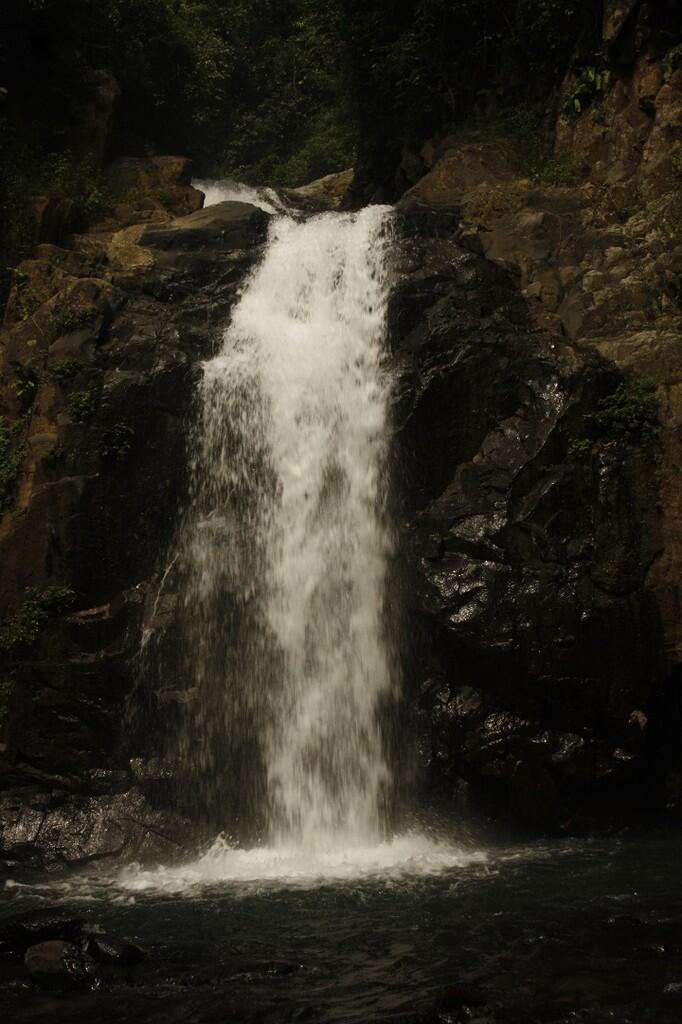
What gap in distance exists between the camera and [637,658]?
12.2 meters

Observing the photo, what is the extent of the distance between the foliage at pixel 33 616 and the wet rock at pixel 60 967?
19.4 ft

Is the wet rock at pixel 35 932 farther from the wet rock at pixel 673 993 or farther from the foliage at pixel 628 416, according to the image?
the foliage at pixel 628 416

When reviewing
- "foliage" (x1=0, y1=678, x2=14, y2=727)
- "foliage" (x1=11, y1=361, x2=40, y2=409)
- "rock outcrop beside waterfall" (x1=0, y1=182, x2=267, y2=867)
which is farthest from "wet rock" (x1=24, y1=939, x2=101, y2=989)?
"foliage" (x1=11, y1=361, x2=40, y2=409)

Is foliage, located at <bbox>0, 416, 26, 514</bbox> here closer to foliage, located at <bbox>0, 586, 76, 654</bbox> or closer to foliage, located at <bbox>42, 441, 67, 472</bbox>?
foliage, located at <bbox>42, 441, 67, 472</bbox>

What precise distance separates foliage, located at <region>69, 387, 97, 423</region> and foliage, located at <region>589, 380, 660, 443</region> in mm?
7151

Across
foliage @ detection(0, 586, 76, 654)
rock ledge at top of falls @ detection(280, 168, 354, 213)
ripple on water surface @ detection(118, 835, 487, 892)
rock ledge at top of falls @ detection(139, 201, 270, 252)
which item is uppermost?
rock ledge at top of falls @ detection(280, 168, 354, 213)

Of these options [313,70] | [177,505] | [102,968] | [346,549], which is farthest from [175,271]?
[313,70]

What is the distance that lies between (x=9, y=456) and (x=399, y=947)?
9663 mm


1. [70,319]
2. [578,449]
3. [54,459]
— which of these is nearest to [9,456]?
[54,459]

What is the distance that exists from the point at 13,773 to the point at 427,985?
7.33 meters

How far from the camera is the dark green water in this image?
21.3 feet

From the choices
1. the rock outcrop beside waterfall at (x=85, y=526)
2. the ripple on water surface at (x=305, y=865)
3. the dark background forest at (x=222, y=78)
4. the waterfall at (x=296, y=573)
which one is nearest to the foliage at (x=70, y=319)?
the rock outcrop beside waterfall at (x=85, y=526)

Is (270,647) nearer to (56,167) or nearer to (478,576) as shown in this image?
(478,576)

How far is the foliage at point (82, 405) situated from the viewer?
547 inches
